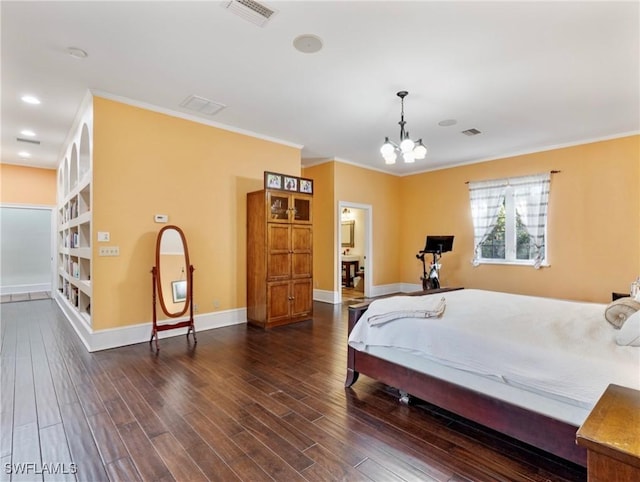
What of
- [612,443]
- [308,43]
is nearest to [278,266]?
[308,43]

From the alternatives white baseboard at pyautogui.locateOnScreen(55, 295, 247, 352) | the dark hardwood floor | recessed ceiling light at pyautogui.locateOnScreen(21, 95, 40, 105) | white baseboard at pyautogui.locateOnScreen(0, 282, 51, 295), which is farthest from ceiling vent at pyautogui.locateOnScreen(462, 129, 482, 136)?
white baseboard at pyautogui.locateOnScreen(0, 282, 51, 295)

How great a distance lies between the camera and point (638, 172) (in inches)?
197

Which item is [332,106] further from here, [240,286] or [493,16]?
[240,286]

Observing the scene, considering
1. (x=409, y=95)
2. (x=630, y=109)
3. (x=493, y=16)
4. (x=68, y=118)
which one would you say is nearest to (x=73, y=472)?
(x=493, y=16)

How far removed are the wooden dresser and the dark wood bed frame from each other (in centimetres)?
86

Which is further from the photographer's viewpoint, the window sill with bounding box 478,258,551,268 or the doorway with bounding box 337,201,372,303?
the doorway with bounding box 337,201,372,303

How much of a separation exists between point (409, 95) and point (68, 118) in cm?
479

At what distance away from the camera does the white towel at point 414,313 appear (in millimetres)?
2367

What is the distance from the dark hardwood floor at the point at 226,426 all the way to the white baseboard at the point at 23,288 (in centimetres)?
568

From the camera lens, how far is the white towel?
7.77 ft

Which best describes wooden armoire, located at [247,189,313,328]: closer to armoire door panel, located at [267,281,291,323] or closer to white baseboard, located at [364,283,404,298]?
armoire door panel, located at [267,281,291,323]

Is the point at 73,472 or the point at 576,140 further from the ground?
the point at 576,140

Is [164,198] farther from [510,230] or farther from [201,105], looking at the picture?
[510,230]

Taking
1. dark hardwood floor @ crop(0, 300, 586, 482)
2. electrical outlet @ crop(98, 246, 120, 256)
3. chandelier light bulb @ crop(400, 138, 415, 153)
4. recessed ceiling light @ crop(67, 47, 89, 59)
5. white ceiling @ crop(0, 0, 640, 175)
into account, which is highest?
recessed ceiling light @ crop(67, 47, 89, 59)
